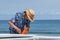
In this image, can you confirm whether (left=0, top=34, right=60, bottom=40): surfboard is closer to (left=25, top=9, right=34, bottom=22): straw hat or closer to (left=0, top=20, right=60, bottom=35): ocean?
(left=25, top=9, right=34, bottom=22): straw hat

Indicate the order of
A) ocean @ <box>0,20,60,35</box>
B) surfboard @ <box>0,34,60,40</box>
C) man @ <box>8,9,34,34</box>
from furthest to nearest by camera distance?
ocean @ <box>0,20,60,35</box> → man @ <box>8,9,34,34</box> → surfboard @ <box>0,34,60,40</box>

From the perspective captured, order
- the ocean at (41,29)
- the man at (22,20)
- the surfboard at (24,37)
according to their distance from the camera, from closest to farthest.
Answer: the surfboard at (24,37) < the man at (22,20) < the ocean at (41,29)

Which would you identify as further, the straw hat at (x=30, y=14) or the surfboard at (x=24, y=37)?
the straw hat at (x=30, y=14)

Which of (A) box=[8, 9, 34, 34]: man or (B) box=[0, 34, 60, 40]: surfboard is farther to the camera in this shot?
(A) box=[8, 9, 34, 34]: man

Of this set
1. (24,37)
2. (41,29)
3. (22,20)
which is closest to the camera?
(24,37)

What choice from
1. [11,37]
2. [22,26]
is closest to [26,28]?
[22,26]

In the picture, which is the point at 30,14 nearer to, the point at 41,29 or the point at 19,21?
the point at 19,21

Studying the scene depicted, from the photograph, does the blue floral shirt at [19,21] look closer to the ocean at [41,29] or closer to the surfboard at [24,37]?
the ocean at [41,29]

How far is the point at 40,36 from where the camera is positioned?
2529 millimetres

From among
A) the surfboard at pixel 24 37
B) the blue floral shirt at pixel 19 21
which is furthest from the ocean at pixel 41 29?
the surfboard at pixel 24 37

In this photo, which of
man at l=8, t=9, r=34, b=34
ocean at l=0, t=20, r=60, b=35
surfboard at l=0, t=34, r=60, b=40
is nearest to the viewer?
surfboard at l=0, t=34, r=60, b=40

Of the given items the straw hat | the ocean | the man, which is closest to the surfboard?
the man

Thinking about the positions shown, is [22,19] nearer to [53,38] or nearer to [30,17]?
Answer: [30,17]

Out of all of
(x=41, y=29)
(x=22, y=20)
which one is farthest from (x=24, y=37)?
(x=41, y=29)
